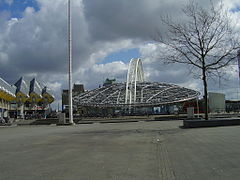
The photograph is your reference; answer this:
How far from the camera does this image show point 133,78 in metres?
90.3

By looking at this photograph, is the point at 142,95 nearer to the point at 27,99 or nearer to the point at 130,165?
the point at 27,99

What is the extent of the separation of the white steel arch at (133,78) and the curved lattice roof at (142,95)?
125 centimetres

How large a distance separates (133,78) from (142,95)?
11.4 metres

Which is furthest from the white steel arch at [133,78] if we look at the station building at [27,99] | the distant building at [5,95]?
the distant building at [5,95]

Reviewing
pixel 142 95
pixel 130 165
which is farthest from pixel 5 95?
pixel 130 165

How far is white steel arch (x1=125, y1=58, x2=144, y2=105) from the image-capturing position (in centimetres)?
7875

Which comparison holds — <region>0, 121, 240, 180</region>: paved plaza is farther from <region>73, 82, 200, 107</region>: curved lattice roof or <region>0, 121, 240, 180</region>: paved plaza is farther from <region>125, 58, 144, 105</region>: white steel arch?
<region>125, 58, 144, 105</region>: white steel arch

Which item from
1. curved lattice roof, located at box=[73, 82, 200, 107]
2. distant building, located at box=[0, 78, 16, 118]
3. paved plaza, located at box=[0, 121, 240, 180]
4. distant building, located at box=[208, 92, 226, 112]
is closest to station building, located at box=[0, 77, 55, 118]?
distant building, located at box=[0, 78, 16, 118]

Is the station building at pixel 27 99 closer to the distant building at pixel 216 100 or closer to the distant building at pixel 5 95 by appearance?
the distant building at pixel 5 95

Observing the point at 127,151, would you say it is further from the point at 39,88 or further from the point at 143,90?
the point at 39,88

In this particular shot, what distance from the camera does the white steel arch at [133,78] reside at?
78.8 meters

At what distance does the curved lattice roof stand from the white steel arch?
1249 mm

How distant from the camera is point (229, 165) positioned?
718 cm

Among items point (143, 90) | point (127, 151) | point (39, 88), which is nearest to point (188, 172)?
point (127, 151)
